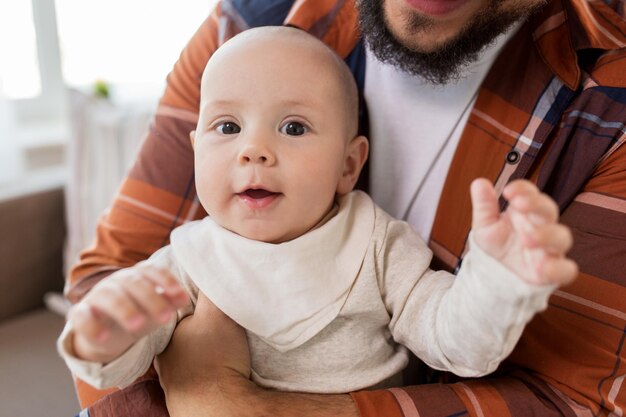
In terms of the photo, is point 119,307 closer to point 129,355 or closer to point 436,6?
point 129,355

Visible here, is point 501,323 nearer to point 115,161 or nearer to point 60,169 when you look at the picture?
point 115,161

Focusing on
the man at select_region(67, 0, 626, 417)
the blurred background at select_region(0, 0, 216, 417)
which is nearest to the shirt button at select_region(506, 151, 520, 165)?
the man at select_region(67, 0, 626, 417)

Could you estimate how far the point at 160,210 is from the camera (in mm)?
1307

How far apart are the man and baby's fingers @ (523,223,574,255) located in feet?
1.22

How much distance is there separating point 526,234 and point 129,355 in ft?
1.70

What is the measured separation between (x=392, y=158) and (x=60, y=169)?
5.43 feet

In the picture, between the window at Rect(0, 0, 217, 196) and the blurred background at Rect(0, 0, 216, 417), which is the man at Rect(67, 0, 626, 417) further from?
the window at Rect(0, 0, 217, 196)

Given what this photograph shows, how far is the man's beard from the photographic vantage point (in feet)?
3.74

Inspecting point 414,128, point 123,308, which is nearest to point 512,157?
point 414,128

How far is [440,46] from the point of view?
115 centimetres

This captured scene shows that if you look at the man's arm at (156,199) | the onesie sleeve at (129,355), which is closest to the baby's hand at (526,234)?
the onesie sleeve at (129,355)

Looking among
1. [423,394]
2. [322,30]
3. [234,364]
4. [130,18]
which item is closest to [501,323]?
[423,394]

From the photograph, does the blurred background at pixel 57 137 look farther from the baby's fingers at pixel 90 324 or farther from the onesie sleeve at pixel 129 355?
the baby's fingers at pixel 90 324

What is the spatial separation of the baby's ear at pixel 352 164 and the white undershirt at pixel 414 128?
20 centimetres
